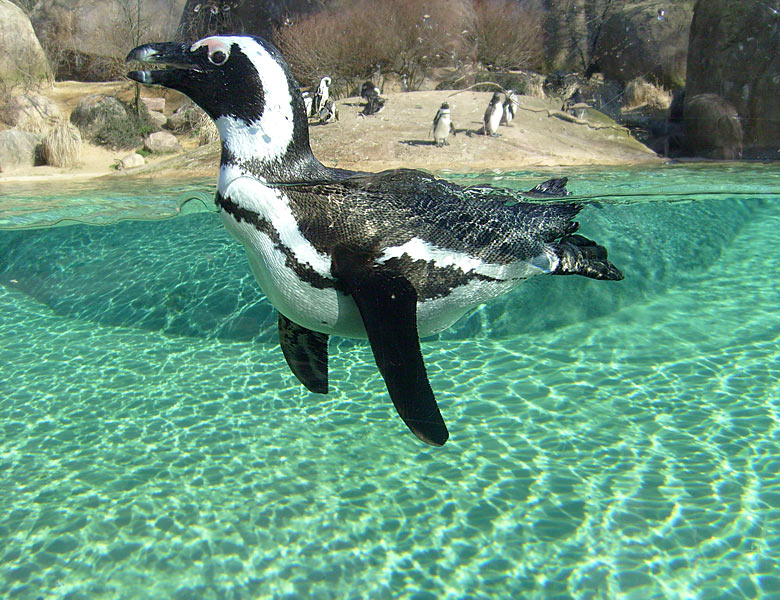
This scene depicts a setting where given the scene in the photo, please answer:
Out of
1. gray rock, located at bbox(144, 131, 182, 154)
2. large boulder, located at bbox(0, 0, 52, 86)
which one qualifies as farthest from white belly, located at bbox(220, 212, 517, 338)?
large boulder, located at bbox(0, 0, 52, 86)

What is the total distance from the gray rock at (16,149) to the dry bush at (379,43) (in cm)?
630

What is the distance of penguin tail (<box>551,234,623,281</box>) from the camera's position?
2404 mm

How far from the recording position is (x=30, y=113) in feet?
48.4

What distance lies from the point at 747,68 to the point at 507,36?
8159 mm

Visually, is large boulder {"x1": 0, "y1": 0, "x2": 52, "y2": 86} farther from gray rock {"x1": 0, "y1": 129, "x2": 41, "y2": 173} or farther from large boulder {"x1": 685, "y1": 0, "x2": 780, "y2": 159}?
large boulder {"x1": 685, "y1": 0, "x2": 780, "y2": 159}

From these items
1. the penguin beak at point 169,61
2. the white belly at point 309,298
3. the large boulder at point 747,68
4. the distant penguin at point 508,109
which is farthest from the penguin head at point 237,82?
the distant penguin at point 508,109

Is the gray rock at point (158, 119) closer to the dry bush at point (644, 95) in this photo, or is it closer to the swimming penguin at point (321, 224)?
the dry bush at point (644, 95)

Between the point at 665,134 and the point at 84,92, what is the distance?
51.0 ft

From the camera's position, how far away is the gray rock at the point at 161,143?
1429 cm

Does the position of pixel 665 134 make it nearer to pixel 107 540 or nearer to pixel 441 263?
pixel 441 263

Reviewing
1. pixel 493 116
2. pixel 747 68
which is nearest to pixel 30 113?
pixel 493 116

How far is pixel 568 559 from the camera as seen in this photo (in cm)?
220

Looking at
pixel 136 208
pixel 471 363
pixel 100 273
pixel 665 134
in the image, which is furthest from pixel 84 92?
pixel 471 363

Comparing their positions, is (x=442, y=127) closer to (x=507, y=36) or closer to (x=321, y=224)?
(x=507, y=36)
